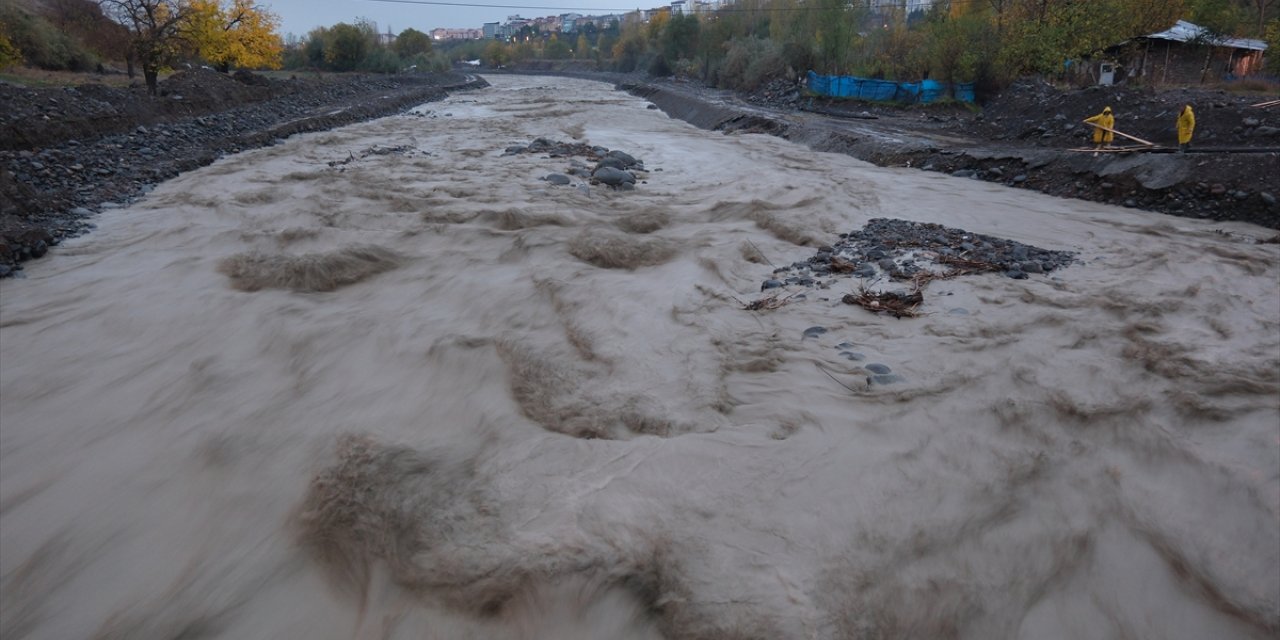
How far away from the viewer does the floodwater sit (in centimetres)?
243

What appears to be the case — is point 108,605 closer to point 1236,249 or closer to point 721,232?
point 721,232

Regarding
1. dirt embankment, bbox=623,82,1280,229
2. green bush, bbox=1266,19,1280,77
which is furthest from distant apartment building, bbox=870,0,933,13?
dirt embankment, bbox=623,82,1280,229

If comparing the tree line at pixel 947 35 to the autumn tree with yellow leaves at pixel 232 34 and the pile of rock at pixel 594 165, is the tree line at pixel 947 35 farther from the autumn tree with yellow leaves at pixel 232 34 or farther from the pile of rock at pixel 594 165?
the autumn tree with yellow leaves at pixel 232 34

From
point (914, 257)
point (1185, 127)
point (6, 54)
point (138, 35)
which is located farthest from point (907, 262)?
point (6, 54)

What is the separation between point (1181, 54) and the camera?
873 inches

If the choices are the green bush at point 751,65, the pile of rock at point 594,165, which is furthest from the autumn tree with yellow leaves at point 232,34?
the green bush at point 751,65

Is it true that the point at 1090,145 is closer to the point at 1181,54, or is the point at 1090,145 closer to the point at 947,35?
the point at 947,35

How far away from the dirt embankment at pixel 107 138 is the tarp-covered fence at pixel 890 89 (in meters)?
16.1

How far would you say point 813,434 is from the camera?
3.38 metres

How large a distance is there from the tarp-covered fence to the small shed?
226 inches

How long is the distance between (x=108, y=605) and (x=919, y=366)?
4.11 m

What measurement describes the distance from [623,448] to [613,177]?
7356mm

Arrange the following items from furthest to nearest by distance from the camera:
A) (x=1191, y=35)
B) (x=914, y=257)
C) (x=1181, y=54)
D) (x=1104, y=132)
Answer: (x=1181, y=54) → (x=1191, y=35) → (x=1104, y=132) → (x=914, y=257)

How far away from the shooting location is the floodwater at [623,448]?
2.43 meters
